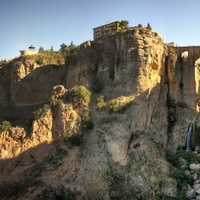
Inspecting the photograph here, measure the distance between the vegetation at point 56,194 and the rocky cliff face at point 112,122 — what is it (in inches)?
15.3

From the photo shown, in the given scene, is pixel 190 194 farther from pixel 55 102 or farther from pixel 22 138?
pixel 22 138

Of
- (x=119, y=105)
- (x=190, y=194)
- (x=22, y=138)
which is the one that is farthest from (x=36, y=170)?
(x=190, y=194)

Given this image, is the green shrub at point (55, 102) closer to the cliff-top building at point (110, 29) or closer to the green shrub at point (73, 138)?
the green shrub at point (73, 138)

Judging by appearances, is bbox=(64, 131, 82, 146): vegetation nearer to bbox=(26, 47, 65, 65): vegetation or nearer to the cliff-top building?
the cliff-top building

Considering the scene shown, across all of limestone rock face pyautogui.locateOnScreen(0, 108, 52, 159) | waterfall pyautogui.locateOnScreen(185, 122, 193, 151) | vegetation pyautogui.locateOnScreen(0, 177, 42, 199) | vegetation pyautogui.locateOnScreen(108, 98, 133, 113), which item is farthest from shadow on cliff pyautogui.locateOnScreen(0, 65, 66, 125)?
waterfall pyautogui.locateOnScreen(185, 122, 193, 151)

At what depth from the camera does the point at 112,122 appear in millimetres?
28688

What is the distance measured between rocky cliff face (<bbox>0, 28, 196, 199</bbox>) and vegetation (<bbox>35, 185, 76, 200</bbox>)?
39cm

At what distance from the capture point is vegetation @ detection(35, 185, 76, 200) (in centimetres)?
2448

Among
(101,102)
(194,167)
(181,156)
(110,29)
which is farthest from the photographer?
(110,29)

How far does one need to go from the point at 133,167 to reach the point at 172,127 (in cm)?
755

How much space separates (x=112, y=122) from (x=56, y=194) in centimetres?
701

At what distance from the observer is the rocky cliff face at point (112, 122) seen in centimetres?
2534

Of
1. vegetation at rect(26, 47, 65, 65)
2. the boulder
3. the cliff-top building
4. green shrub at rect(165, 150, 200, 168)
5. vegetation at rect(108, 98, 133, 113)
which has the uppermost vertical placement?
the cliff-top building

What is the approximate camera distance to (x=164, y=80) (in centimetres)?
3338
